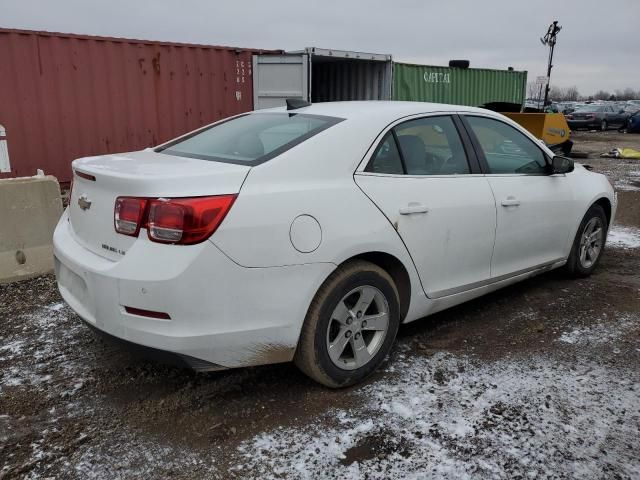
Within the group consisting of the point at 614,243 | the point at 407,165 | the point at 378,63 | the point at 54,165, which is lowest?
the point at 614,243

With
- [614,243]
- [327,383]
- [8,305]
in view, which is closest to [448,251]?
[327,383]

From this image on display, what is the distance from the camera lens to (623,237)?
6617 mm

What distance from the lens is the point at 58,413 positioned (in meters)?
2.81

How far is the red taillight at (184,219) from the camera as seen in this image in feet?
7.88

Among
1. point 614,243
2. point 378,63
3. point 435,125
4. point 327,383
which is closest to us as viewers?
point 327,383

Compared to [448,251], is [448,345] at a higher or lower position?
lower

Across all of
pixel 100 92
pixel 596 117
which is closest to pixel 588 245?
Answer: pixel 100 92

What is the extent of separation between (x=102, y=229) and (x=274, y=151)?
3.02 feet

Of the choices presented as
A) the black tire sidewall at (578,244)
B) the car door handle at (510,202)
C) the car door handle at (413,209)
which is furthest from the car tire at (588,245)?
the car door handle at (413,209)

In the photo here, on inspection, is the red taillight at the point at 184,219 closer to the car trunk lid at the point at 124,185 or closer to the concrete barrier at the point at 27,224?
the car trunk lid at the point at 124,185

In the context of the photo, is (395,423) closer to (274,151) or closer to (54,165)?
(274,151)

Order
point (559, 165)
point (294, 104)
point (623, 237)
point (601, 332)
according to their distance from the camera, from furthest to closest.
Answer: point (623, 237) < point (559, 165) < point (601, 332) < point (294, 104)

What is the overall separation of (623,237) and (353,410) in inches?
204

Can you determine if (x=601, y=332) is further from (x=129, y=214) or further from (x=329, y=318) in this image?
(x=129, y=214)
